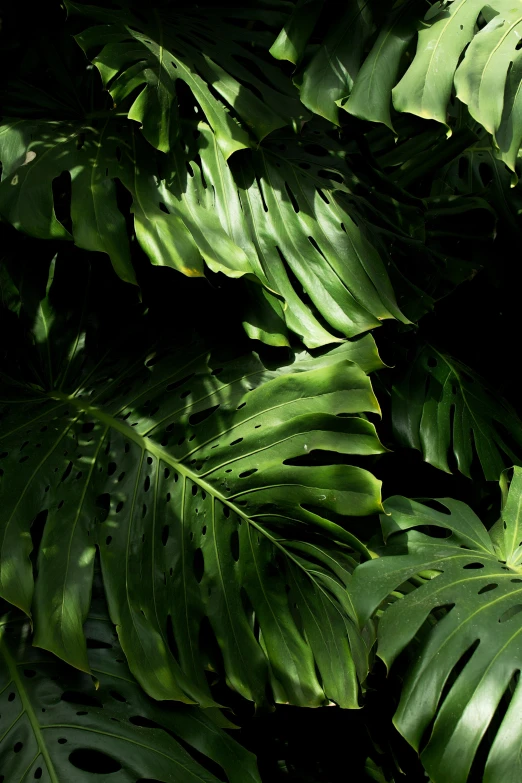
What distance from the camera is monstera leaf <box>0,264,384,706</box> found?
3.40ft

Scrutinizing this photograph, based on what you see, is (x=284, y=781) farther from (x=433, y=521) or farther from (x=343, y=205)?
(x=343, y=205)

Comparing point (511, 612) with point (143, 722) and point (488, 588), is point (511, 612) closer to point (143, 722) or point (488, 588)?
point (488, 588)

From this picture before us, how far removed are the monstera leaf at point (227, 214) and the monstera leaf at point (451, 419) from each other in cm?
26

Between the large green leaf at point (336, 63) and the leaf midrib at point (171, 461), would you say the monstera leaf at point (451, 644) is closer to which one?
the leaf midrib at point (171, 461)

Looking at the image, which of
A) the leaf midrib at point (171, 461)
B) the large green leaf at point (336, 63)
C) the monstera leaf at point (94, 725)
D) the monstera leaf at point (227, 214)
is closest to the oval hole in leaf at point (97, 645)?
the monstera leaf at point (94, 725)

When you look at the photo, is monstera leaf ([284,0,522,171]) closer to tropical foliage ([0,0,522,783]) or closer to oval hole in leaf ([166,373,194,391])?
tropical foliage ([0,0,522,783])

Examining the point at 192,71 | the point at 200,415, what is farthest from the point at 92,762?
the point at 192,71

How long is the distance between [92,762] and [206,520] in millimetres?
400

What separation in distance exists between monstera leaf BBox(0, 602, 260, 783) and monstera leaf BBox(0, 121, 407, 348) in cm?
53

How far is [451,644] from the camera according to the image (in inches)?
38.1

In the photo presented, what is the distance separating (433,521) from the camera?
116 cm

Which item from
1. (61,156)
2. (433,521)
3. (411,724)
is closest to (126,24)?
(61,156)

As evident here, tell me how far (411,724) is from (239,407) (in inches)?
20.2

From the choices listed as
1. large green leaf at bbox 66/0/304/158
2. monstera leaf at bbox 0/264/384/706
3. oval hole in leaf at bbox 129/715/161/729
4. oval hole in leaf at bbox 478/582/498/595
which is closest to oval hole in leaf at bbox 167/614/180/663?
monstera leaf at bbox 0/264/384/706
